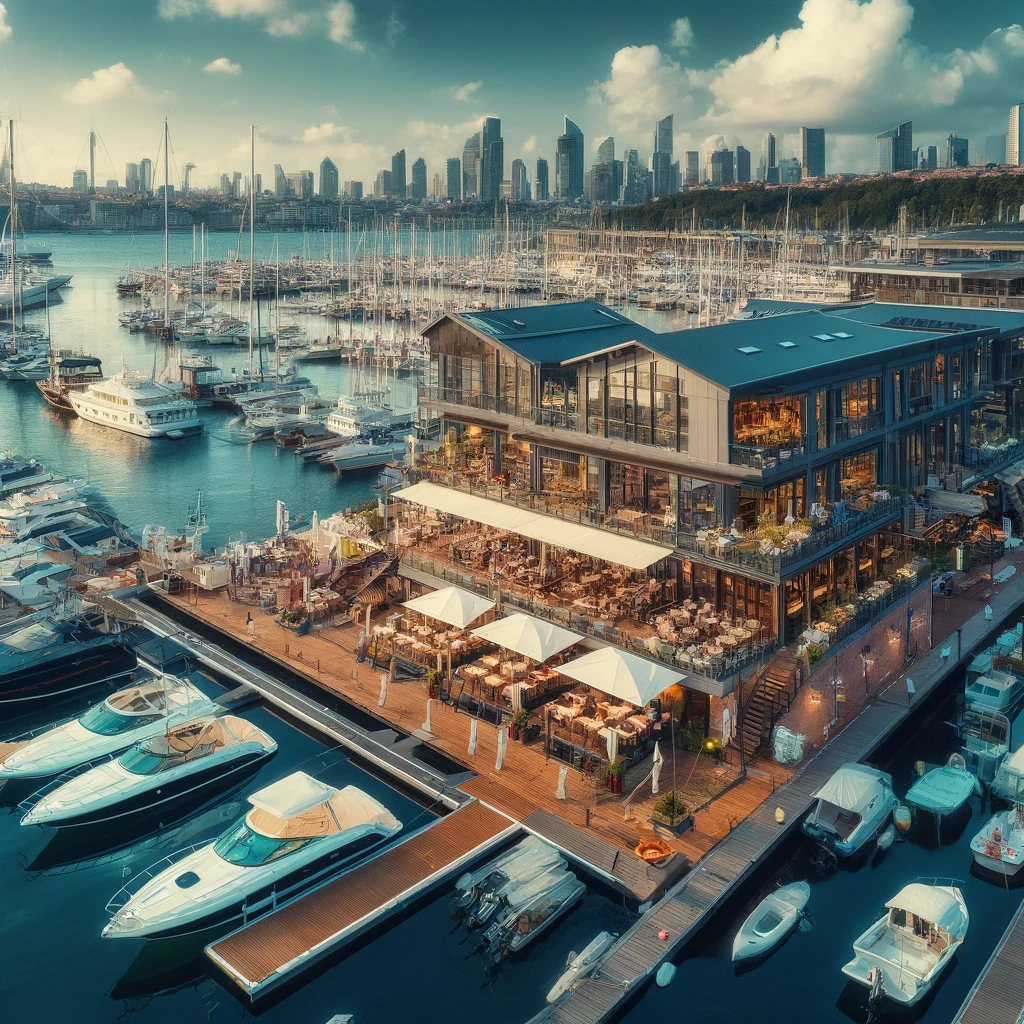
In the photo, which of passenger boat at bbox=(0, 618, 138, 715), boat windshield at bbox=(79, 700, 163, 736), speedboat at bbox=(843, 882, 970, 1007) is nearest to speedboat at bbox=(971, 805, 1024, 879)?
speedboat at bbox=(843, 882, 970, 1007)

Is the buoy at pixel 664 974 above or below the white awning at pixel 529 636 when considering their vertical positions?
below

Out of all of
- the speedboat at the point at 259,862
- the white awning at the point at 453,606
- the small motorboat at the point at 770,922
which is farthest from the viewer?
the white awning at the point at 453,606

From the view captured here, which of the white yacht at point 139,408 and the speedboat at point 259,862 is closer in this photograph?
the speedboat at point 259,862

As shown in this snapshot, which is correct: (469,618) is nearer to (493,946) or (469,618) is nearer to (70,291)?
(493,946)

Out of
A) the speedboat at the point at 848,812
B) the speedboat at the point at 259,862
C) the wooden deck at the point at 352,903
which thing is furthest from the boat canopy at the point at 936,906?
the speedboat at the point at 259,862

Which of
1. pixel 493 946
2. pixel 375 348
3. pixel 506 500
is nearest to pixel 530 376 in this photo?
pixel 506 500

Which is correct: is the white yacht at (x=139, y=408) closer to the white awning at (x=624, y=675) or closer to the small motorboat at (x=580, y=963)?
the white awning at (x=624, y=675)

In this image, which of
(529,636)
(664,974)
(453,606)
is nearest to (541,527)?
(453,606)
